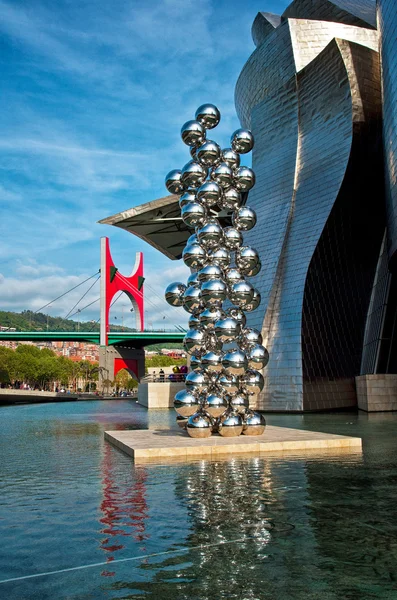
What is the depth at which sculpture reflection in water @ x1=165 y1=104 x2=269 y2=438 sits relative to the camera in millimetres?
9477

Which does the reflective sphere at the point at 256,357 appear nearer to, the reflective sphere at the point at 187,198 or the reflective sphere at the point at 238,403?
the reflective sphere at the point at 238,403

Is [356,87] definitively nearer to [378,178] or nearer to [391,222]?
[378,178]

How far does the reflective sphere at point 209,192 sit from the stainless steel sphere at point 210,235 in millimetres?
416

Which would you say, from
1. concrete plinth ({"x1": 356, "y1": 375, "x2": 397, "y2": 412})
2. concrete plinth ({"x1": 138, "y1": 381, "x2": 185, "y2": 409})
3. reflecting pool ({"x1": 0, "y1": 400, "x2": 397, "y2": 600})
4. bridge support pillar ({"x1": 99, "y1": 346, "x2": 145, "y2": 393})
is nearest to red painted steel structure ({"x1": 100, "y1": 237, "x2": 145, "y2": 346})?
bridge support pillar ({"x1": 99, "y1": 346, "x2": 145, "y2": 393})

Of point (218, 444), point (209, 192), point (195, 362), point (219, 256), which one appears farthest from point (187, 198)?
point (218, 444)

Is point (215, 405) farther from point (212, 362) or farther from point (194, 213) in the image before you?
point (194, 213)

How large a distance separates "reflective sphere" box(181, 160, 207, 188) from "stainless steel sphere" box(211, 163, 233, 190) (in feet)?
0.65

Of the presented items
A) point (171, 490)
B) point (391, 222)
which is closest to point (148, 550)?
point (171, 490)

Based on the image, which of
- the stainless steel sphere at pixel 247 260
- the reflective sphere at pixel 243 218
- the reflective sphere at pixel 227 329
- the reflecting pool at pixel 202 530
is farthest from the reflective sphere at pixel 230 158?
the reflecting pool at pixel 202 530

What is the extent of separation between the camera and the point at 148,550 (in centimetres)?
384

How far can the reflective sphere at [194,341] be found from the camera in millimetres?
9773

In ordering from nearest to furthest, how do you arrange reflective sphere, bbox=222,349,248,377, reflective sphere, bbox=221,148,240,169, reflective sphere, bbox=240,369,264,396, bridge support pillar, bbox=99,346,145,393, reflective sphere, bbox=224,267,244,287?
reflective sphere, bbox=222,349,248,377 → reflective sphere, bbox=240,369,264,396 → reflective sphere, bbox=224,267,244,287 → reflective sphere, bbox=221,148,240,169 → bridge support pillar, bbox=99,346,145,393

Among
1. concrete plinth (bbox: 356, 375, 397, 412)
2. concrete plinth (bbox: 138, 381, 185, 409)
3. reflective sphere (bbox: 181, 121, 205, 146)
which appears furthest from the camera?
concrete plinth (bbox: 138, 381, 185, 409)

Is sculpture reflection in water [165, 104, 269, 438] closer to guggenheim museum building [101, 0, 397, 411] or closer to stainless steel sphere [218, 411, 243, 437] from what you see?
stainless steel sphere [218, 411, 243, 437]
